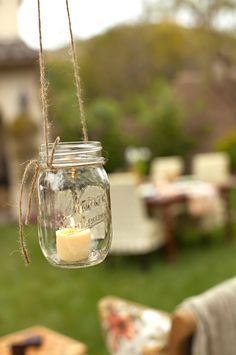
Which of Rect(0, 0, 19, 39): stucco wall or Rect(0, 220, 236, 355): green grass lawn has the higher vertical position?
Rect(0, 0, 19, 39): stucco wall

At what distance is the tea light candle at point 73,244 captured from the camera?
84 centimetres

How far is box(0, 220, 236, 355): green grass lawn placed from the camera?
13.3ft

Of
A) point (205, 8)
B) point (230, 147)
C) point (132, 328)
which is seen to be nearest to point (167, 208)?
point (132, 328)

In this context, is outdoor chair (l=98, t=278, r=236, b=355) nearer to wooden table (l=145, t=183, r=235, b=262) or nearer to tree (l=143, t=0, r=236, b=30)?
wooden table (l=145, t=183, r=235, b=262)

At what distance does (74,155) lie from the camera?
0.84 m

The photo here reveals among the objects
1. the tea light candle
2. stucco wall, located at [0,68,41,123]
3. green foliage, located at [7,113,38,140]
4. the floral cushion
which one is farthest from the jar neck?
stucco wall, located at [0,68,41,123]

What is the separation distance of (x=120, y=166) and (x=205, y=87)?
2.68 metres

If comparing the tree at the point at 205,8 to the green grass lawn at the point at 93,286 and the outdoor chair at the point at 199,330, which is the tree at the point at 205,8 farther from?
the outdoor chair at the point at 199,330

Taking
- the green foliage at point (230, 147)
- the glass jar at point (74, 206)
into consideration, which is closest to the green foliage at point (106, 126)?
the green foliage at point (230, 147)

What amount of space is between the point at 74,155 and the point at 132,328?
1462mm

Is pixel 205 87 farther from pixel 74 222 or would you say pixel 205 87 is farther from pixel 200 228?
pixel 74 222

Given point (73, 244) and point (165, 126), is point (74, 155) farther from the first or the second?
point (165, 126)

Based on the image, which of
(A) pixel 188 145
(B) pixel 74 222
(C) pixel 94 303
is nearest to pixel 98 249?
(B) pixel 74 222

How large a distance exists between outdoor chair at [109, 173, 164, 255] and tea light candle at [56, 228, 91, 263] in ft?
12.9
